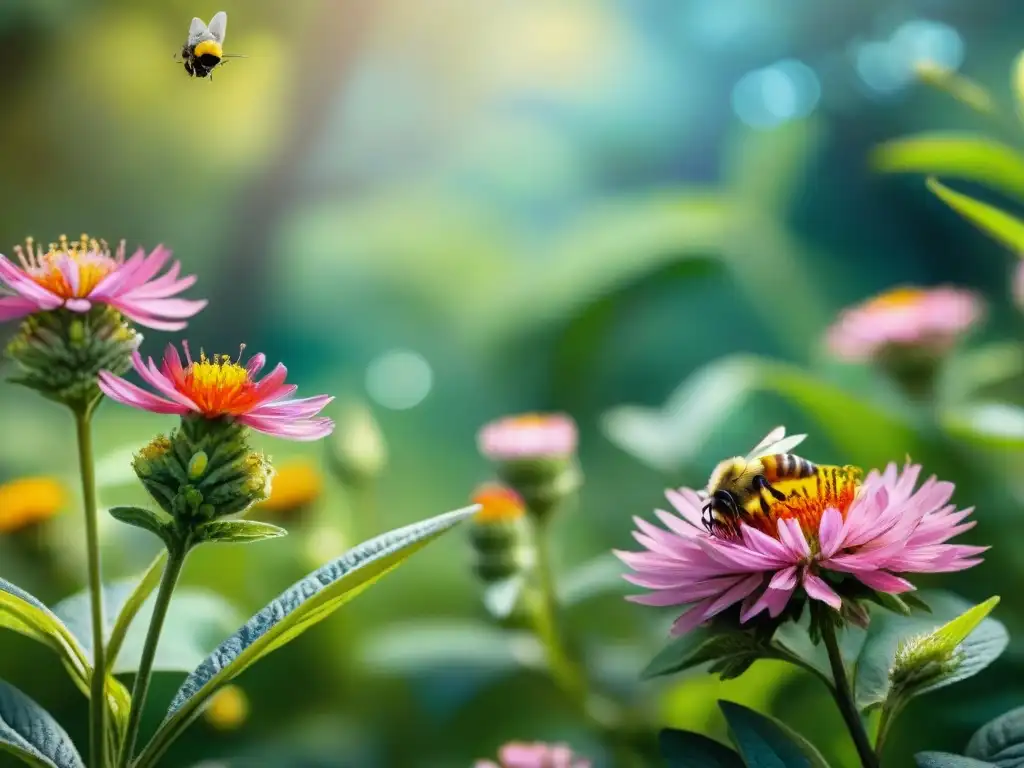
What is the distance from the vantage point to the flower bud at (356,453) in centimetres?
82

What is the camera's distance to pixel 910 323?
0.82 m

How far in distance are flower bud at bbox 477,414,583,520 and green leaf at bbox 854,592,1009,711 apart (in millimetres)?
284

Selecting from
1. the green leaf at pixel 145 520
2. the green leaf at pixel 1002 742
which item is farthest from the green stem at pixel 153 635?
the green leaf at pixel 1002 742

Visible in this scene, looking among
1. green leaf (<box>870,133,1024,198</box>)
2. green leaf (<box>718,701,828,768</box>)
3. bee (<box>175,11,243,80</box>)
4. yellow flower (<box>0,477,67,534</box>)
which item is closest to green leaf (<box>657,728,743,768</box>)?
green leaf (<box>718,701,828,768</box>)

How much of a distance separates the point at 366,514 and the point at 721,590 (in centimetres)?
57

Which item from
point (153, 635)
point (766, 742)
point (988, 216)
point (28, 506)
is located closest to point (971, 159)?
point (988, 216)

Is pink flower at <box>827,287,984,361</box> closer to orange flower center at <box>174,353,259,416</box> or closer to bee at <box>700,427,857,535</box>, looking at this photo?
bee at <box>700,427,857,535</box>

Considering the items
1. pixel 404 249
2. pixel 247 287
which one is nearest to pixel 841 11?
pixel 404 249

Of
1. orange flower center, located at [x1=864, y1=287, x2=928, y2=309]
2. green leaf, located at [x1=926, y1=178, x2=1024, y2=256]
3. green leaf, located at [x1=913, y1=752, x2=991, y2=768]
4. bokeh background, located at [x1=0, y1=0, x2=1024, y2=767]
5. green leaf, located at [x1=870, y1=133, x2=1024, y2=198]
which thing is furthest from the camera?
bokeh background, located at [x1=0, y1=0, x2=1024, y2=767]

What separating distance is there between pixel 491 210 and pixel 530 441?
78 cm

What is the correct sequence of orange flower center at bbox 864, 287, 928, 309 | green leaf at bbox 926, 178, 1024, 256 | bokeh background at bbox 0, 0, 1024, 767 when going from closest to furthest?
1. green leaf at bbox 926, 178, 1024, 256
2. orange flower center at bbox 864, 287, 928, 309
3. bokeh background at bbox 0, 0, 1024, 767

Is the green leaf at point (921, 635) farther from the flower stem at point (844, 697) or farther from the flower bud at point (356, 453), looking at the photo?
the flower bud at point (356, 453)

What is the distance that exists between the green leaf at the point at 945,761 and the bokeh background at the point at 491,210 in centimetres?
53

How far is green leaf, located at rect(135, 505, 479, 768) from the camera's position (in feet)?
1.09
